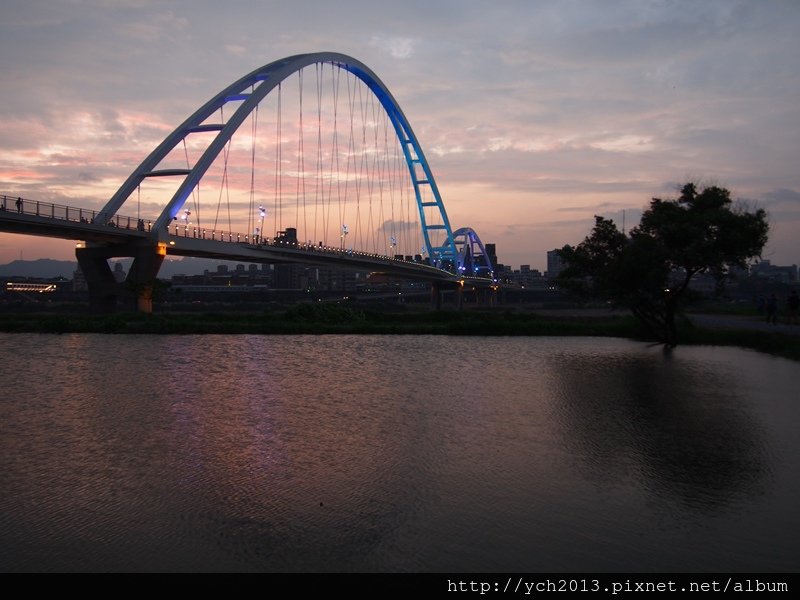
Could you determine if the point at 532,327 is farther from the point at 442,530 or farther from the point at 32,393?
the point at 442,530

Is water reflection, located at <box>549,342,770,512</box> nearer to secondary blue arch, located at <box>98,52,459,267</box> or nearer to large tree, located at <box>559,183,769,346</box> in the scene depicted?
large tree, located at <box>559,183,769,346</box>

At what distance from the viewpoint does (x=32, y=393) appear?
45.4ft

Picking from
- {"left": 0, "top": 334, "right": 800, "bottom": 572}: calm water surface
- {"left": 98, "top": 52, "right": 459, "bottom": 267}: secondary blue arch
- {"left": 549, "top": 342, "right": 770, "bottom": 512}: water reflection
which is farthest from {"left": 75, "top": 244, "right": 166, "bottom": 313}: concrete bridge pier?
{"left": 549, "top": 342, "right": 770, "bottom": 512}: water reflection

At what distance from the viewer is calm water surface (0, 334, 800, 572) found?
18.7 feet

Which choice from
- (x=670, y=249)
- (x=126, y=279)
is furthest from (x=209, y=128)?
(x=670, y=249)

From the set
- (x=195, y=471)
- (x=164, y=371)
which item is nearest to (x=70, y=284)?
(x=164, y=371)

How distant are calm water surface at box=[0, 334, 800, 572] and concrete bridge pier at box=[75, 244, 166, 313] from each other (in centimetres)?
2884

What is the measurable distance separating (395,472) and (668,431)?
506 centimetres

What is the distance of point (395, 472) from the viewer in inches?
320

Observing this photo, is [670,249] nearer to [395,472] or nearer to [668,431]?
[668,431]

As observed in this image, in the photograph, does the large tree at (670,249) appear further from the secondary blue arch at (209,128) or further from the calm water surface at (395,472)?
the secondary blue arch at (209,128)

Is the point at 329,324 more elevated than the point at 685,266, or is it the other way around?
the point at 685,266
